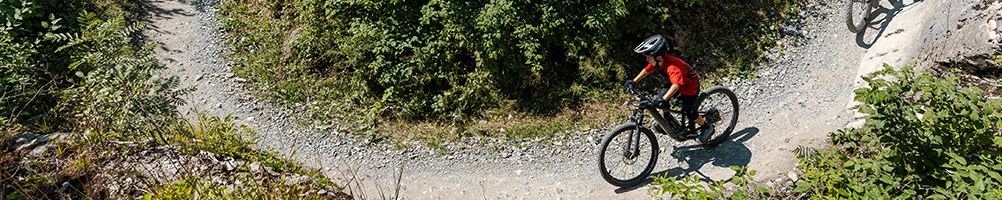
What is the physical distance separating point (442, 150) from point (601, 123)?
2.49 meters

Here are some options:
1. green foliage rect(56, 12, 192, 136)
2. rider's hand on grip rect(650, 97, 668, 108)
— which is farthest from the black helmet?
green foliage rect(56, 12, 192, 136)

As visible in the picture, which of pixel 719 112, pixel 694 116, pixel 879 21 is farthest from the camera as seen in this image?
pixel 879 21

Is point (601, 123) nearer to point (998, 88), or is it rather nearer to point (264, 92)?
point (998, 88)

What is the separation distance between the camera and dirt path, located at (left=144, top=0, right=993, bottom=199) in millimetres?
7727

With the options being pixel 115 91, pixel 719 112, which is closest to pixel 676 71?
pixel 719 112

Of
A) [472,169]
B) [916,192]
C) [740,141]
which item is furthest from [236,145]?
[916,192]

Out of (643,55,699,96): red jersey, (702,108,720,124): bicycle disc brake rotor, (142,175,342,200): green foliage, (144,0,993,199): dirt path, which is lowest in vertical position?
(144,0,993,199): dirt path

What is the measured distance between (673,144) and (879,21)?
4512 mm

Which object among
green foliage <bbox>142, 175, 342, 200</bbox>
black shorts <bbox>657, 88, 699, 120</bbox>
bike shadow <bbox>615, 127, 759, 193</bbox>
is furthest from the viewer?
bike shadow <bbox>615, 127, 759, 193</bbox>

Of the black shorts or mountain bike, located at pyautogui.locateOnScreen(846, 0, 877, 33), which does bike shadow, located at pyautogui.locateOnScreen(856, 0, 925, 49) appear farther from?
the black shorts

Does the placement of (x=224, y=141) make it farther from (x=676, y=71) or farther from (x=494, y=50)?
(x=676, y=71)

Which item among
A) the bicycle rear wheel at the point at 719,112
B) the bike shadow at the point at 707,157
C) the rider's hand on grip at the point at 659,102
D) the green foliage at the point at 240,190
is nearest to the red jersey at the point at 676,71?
the rider's hand on grip at the point at 659,102

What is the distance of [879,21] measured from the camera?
9734 mm

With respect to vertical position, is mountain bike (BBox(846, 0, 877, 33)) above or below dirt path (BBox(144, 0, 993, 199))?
above
